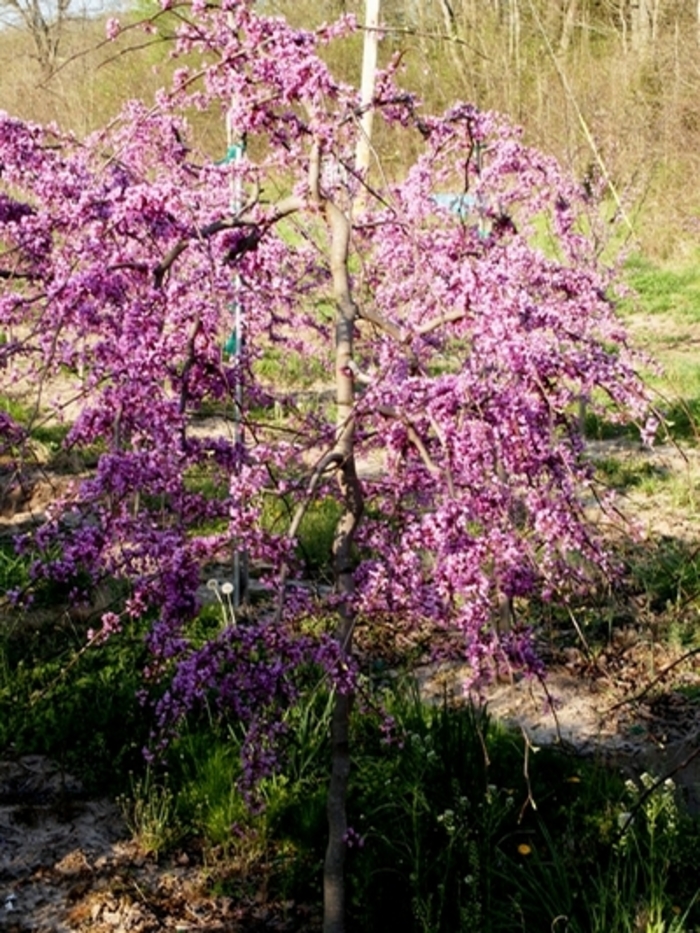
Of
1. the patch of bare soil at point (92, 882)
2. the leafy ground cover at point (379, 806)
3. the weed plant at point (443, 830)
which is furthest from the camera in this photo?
the patch of bare soil at point (92, 882)

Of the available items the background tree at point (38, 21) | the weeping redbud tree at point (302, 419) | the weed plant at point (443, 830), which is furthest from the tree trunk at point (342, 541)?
the background tree at point (38, 21)

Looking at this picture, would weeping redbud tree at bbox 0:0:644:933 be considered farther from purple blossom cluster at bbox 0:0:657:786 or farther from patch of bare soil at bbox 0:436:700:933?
patch of bare soil at bbox 0:436:700:933

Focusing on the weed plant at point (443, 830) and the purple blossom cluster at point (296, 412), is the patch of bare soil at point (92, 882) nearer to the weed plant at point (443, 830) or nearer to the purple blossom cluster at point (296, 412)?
the weed plant at point (443, 830)

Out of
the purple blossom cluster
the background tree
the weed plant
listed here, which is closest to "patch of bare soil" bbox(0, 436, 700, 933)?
the weed plant

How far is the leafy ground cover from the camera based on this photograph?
3328 millimetres

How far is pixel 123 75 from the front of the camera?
71.8 feet

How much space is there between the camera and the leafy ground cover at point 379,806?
3.33 metres

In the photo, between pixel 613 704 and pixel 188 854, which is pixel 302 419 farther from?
pixel 613 704

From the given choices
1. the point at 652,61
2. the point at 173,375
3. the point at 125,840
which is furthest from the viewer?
the point at 652,61

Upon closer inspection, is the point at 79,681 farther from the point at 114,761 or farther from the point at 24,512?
the point at 24,512

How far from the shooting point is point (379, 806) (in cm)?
367

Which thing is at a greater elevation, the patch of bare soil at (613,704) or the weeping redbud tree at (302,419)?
the weeping redbud tree at (302,419)

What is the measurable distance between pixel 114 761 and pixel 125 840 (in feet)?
1.22

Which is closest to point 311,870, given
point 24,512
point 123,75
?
point 24,512
